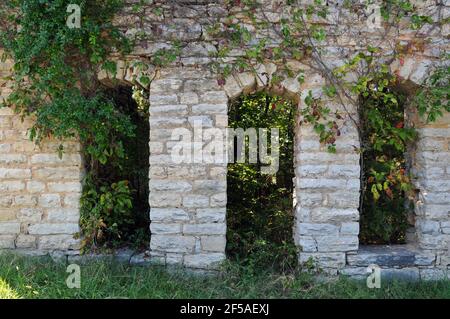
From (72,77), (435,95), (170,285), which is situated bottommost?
(170,285)

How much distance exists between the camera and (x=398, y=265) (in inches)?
172

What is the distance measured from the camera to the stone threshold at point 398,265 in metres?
4.32

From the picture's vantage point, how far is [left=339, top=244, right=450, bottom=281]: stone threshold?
14.2 feet

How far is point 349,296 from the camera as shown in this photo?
3.88 m

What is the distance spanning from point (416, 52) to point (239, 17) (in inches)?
73.2

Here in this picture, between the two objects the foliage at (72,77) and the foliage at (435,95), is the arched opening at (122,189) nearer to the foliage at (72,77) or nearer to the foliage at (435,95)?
the foliage at (72,77)

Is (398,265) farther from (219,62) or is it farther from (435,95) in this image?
(219,62)

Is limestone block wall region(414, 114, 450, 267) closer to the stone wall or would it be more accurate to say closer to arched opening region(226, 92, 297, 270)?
the stone wall

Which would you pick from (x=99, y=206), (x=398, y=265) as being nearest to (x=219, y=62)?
(x=99, y=206)

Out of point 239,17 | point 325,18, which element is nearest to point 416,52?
point 325,18

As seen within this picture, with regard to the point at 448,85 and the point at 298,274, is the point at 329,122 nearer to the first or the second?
the point at 448,85

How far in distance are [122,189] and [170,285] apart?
1173 millimetres

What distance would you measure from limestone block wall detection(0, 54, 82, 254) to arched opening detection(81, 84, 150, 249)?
0.17 metres

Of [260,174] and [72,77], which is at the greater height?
[72,77]
